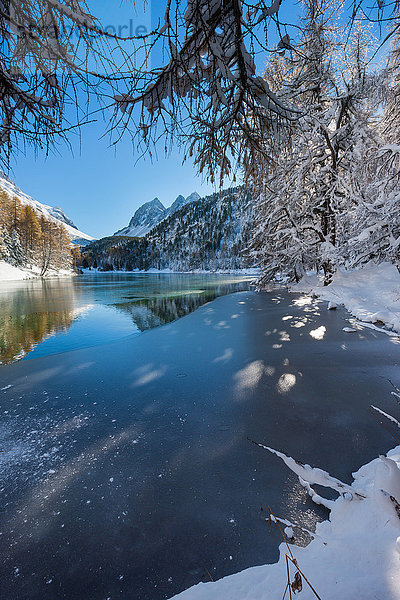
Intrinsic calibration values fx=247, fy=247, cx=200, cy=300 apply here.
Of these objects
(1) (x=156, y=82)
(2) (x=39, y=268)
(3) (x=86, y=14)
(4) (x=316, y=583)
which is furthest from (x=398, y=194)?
(2) (x=39, y=268)

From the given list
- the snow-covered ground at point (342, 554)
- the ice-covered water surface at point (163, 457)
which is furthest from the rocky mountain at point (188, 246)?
the snow-covered ground at point (342, 554)

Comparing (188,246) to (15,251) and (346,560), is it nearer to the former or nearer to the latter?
(15,251)

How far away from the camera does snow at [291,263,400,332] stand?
241 inches

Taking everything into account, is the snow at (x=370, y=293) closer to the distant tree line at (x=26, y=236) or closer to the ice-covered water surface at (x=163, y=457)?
the ice-covered water surface at (x=163, y=457)

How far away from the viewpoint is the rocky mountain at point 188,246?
106500mm

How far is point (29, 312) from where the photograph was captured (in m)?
9.89

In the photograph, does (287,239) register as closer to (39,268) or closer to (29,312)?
(29,312)

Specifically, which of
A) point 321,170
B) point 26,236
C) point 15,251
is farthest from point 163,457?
point 26,236

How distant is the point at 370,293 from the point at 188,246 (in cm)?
11655

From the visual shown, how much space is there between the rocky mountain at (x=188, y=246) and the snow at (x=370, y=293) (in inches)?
3333

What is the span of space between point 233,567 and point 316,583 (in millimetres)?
398

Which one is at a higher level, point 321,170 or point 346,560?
point 321,170

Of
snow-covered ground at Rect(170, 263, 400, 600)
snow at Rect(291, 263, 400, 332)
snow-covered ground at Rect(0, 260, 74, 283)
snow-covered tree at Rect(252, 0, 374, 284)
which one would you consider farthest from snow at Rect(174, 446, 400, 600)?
snow-covered ground at Rect(0, 260, 74, 283)

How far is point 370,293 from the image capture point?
8.07m
